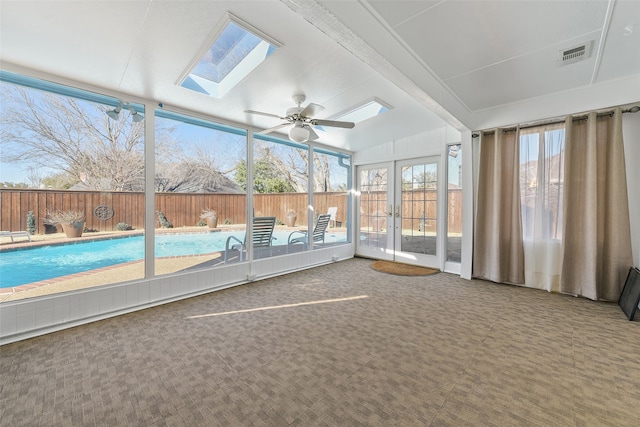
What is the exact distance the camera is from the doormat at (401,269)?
454cm

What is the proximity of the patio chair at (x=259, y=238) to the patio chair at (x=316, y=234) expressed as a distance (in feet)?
1.92

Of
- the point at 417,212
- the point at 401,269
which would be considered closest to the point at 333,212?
the point at 417,212

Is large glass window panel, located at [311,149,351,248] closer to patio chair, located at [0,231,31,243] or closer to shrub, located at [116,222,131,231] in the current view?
shrub, located at [116,222,131,231]

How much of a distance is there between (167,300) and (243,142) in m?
2.49

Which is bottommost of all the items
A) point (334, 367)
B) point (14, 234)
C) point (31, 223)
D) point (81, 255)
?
point (334, 367)

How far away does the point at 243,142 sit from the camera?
4.10m

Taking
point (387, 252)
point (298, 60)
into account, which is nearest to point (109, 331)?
point (298, 60)

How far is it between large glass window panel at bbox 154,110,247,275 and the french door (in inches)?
115

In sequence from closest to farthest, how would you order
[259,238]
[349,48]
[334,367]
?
[334,367] → [349,48] → [259,238]

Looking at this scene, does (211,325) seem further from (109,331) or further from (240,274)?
(240,274)

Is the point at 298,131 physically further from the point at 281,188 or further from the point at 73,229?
the point at 73,229

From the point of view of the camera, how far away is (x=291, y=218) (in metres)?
4.87

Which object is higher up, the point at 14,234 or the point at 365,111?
the point at 365,111

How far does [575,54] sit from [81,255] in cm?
555
